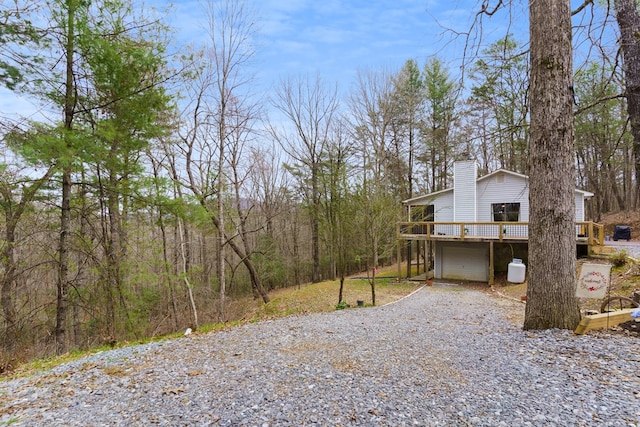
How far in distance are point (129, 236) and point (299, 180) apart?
11.9 metres

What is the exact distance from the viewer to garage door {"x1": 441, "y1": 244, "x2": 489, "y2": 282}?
13.6m

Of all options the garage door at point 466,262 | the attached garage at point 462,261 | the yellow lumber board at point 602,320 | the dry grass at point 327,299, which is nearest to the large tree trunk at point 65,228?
the dry grass at point 327,299

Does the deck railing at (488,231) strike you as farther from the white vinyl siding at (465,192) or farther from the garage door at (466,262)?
the garage door at (466,262)

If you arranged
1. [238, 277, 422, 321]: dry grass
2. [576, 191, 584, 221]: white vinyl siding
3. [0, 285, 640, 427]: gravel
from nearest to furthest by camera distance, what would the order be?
[0, 285, 640, 427]: gravel → [238, 277, 422, 321]: dry grass → [576, 191, 584, 221]: white vinyl siding

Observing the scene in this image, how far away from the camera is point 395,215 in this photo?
31.8 ft

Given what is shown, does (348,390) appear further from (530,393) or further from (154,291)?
(154,291)

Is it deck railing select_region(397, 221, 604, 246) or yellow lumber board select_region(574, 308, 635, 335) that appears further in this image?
deck railing select_region(397, 221, 604, 246)

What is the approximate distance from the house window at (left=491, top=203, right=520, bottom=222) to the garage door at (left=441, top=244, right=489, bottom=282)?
5.07 feet

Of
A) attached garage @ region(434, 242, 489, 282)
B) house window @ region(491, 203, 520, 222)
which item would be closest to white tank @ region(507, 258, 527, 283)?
attached garage @ region(434, 242, 489, 282)

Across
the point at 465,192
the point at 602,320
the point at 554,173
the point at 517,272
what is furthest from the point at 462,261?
the point at 554,173

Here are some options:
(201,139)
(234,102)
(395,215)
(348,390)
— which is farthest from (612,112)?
(348,390)

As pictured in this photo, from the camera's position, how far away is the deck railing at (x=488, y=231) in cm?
1102

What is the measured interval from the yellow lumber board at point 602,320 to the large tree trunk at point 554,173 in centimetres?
18

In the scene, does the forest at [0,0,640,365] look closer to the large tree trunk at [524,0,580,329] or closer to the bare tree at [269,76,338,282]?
the large tree trunk at [524,0,580,329]
